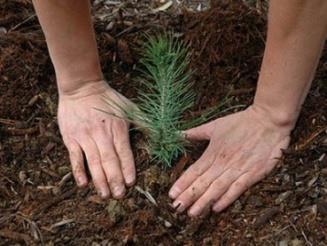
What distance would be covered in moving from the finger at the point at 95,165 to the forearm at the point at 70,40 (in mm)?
157

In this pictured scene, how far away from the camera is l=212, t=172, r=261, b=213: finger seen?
1643mm

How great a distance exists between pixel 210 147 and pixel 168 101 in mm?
146

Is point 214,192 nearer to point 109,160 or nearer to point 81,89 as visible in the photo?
point 109,160

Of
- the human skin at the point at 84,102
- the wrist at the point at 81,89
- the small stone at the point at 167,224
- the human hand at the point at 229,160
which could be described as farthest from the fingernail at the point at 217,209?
the wrist at the point at 81,89

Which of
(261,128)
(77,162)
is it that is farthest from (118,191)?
(261,128)

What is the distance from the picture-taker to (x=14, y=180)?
5.80ft

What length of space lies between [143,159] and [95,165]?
115 millimetres

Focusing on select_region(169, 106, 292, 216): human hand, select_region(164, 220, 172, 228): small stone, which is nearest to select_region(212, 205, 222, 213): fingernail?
select_region(169, 106, 292, 216): human hand

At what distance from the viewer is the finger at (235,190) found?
64.7 inches

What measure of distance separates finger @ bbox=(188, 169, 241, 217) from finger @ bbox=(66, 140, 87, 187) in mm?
275

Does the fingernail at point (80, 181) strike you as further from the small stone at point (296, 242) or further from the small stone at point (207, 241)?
the small stone at point (296, 242)

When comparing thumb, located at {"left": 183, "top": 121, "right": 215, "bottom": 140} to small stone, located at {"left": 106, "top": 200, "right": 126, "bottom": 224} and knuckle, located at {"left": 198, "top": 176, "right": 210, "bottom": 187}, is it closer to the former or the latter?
knuckle, located at {"left": 198, "top": 176, "right": 210, "bottom": 187}

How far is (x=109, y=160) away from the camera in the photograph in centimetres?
175

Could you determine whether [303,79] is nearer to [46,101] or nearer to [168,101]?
[168,101]
